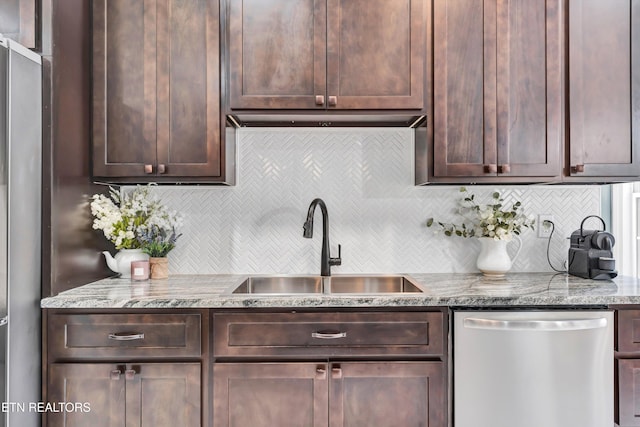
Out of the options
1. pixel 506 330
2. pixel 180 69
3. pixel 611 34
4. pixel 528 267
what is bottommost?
pixel 506 330

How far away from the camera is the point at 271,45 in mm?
1922

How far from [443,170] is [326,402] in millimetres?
1114

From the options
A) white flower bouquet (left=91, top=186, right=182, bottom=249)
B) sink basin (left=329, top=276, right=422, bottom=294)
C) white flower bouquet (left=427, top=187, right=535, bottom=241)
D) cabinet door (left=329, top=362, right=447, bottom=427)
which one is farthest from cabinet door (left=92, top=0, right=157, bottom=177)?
white flower bouquet (left=427, top=187, right=535, bottom=241)

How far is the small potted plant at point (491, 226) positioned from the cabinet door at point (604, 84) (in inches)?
14.8

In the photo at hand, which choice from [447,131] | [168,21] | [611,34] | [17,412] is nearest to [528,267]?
[447,131]

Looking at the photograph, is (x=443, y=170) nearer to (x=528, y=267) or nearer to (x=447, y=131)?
(x=447, y=131)

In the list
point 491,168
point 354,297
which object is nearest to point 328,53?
point 491,168

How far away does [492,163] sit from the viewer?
6.43 feet

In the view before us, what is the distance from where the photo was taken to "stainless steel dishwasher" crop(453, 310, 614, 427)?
1624 millimetres

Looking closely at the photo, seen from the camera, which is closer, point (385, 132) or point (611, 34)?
point (611, 34)

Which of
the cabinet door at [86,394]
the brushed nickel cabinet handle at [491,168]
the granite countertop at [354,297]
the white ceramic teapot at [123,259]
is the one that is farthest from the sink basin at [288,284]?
the brushed nickel cabinet handle at [491,168]

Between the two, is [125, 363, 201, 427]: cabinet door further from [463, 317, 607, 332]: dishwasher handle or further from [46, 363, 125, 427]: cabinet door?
[463, 317, 607, 332]: dishwasher handle

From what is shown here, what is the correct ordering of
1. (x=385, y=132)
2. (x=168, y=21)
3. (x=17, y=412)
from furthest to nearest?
(x=385, y=132) < (x=168, y=21) < (x=17, y=412)

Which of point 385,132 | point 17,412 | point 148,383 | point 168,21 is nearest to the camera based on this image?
point 17,412
